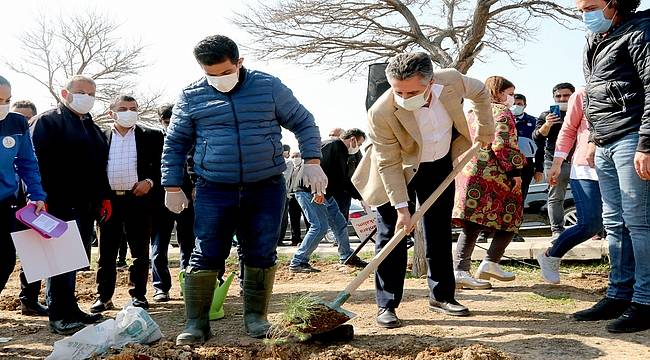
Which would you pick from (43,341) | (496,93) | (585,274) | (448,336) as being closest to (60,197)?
(43,341)

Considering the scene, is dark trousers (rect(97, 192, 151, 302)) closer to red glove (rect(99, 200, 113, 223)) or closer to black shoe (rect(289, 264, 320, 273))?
red glove (rect(99, 200, 113, 223))

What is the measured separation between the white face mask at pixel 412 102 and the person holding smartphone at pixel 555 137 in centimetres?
268

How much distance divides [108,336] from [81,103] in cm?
177

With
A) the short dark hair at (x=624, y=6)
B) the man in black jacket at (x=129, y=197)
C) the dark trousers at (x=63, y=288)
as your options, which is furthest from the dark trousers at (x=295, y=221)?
the short dark hair at (x=624, y=6)

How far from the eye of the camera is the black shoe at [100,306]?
480cm

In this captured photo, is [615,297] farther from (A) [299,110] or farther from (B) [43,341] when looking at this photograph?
(B) [43,341]

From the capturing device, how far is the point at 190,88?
12.1 ft

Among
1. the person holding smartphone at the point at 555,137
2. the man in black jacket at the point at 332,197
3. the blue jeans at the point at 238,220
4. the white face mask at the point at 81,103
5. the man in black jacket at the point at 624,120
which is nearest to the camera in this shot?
the man in black jacket at the point at 624,120

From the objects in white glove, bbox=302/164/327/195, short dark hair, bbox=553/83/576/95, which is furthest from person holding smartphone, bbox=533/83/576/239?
white glove, bbox=302/164/327/195

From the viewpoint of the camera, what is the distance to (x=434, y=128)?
398 centimetres

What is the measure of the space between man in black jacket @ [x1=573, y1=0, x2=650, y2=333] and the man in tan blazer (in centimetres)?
81

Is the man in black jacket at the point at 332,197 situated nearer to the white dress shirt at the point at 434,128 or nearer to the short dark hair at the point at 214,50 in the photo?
the white dress shirt at the point at 434,128

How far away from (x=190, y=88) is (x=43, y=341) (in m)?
1.88

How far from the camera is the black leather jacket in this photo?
323 cm
